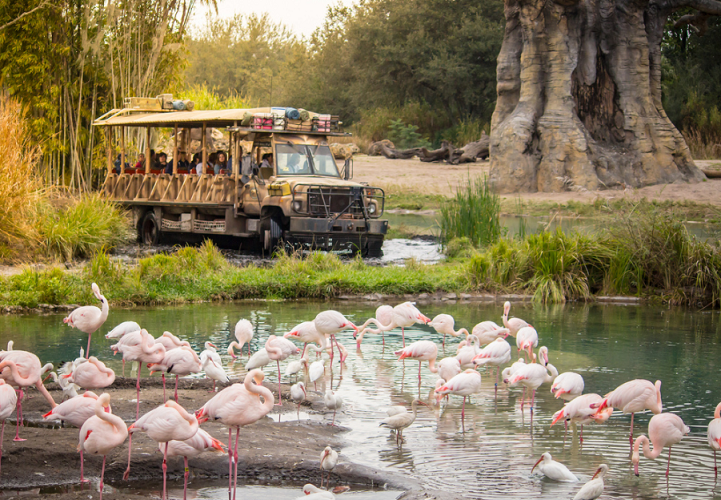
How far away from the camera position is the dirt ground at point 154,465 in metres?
5.36

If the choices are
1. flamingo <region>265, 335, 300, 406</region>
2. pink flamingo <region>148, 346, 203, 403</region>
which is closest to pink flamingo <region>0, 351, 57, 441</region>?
pink flamingo <region>148, 346, 203, 403</region>

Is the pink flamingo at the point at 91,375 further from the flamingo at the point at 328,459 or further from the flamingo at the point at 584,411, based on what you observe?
the flamingo at the point at 584,411

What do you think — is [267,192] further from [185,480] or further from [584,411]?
[185,480]

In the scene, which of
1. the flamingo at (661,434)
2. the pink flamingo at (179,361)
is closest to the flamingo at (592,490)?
the flamingo at (661,434)

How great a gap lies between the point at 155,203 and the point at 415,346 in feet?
42.9

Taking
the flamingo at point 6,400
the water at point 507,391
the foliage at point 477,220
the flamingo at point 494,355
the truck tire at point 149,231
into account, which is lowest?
the water at point 507,391

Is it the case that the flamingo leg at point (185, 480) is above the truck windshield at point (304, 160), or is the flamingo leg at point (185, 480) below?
below

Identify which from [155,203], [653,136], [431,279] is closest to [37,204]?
[155,203]

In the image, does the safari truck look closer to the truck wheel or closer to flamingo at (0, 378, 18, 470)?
the truck wheel

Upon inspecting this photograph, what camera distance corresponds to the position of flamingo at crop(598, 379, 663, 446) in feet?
Answer: 20.7

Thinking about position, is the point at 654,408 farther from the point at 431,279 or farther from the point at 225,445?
the point at 431,279

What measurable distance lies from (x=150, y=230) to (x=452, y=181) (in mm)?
13041

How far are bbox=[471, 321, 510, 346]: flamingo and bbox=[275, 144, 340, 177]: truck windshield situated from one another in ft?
31.7

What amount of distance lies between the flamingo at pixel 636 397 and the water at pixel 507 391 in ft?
1.13
